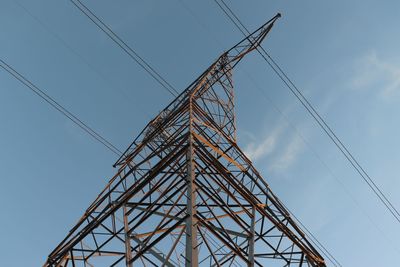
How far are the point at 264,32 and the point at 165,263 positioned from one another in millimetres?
15728

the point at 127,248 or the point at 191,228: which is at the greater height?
the point at 127,248

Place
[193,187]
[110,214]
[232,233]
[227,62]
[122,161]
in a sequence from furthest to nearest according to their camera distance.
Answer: [227,62]
[122,161]
[110,214]
[232,233]
[193,187]

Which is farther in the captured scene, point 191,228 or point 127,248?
point 127,248

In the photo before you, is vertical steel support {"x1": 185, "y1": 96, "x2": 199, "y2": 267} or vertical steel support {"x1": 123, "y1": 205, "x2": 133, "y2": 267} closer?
vertical steel support {"x1": 185, "y1": 96, "x2": 199, "y2": 267}

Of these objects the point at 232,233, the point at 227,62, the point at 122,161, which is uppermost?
the point at 227,62

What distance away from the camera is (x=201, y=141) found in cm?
1043

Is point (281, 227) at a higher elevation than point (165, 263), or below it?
higher

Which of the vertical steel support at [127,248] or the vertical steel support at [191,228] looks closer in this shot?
the vertical steel support at [191,228]

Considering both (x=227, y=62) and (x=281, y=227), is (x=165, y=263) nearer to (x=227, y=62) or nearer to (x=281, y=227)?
(x=281, y=227)

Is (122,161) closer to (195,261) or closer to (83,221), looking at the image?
(83,221)

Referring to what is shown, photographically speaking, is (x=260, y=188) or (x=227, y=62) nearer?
(x=260, y=188)

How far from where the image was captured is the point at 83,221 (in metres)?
10.6

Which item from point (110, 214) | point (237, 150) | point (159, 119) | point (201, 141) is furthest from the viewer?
point (159, 119)

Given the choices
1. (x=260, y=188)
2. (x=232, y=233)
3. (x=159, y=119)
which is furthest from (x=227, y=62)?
(x=232, y=233)
